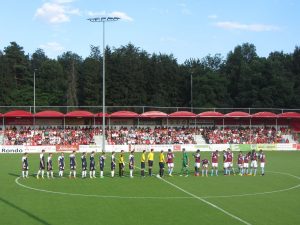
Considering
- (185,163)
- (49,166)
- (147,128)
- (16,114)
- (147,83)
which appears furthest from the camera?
(147,83)

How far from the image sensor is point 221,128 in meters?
62.9

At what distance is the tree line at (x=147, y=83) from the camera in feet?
281

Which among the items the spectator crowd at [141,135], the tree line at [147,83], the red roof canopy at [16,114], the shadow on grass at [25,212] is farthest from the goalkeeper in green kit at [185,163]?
the tree line at [147,83]

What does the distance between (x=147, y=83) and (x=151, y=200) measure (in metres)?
70.4

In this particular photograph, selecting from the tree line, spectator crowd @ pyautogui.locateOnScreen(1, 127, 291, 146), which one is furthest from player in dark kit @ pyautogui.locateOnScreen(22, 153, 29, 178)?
the tree line

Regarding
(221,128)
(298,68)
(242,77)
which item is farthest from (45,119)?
(298,68)

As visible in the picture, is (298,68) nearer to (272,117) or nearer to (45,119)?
(272,117)

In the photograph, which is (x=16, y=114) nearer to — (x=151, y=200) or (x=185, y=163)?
(x=185, y=163)

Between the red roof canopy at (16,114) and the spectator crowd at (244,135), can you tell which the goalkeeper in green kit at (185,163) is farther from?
the red roof canopy at (16,114)

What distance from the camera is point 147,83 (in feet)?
295

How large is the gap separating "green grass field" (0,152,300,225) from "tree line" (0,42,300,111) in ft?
190

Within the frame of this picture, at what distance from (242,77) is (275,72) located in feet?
22.7

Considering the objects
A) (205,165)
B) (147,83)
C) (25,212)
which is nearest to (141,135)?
(205,165)

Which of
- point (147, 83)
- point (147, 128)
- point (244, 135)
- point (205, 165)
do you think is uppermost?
point (147, 83)
